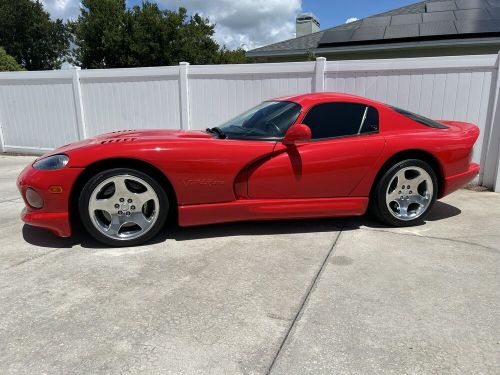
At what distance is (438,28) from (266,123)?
9300mm

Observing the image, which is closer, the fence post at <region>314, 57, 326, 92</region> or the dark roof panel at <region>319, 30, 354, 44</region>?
the fence post at <region>314, 57, 326, 92</region>

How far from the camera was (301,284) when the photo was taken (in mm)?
2803

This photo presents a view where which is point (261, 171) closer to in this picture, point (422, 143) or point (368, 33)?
point (422, 143)

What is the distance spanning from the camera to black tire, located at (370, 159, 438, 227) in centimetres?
388

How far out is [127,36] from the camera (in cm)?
1998

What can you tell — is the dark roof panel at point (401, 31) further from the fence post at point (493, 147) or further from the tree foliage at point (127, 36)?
the tree foliage at point (127, 36)

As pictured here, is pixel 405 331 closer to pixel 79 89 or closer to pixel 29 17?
pixel 79 89

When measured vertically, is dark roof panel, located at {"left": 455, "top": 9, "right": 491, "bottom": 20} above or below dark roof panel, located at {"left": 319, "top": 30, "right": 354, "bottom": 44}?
above

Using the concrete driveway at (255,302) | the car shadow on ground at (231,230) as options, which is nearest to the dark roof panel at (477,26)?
the car shadow on ground at (231,230)

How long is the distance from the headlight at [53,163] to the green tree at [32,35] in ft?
127

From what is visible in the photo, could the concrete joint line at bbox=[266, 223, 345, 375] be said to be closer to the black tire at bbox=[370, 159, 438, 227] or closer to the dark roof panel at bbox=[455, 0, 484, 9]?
the black tire at bbox=[370, 159, 438, 227]

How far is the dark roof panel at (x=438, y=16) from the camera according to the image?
11.4 m

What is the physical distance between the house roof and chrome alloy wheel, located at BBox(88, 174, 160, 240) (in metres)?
9.83

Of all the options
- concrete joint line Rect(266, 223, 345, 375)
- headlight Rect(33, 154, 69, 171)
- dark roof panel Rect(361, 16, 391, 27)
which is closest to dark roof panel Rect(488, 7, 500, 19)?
dark roof panel Rect(361, 16, 391, 27)
